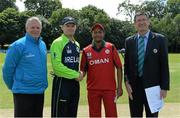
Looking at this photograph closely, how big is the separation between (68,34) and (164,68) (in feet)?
5.54

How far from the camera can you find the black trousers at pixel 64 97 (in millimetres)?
7758

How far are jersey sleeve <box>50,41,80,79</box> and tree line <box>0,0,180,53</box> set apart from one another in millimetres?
76214

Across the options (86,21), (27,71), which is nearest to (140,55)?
(27,71)

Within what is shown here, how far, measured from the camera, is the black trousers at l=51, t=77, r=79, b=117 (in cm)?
776

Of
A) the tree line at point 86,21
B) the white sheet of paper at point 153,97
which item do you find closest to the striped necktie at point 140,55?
the white sheet of paper at point 153,97

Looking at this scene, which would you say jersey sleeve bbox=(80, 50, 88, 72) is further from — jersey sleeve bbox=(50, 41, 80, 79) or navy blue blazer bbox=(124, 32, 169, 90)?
navy blue blazer bbox=(124, 32, 169, 90)

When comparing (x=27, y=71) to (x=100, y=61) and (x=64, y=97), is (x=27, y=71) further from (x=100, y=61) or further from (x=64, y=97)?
(x=100, y=61)

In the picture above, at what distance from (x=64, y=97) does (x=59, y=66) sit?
1.74ft

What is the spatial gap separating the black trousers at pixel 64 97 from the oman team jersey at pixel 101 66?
1.24ft

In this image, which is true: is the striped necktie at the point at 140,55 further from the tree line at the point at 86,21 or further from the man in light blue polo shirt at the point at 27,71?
the tree line at the point at 86,21

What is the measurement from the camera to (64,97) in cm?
776

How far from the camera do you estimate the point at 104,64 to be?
8039 millimetres

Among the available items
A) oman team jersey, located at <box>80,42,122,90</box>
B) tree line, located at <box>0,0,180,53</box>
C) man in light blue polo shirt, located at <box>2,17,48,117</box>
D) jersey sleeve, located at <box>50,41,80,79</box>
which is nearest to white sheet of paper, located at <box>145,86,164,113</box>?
oman team jersey, located at <box>80,42,122,90</box>

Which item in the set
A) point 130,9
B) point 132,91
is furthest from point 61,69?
point 130,9
